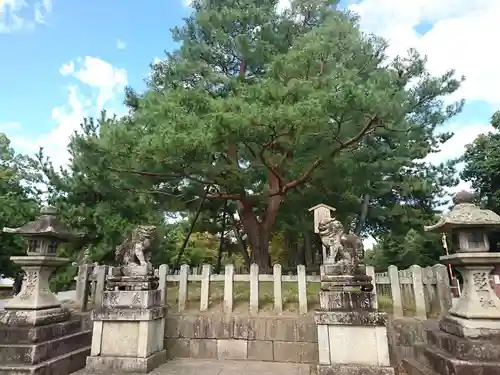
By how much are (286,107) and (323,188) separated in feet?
12.5

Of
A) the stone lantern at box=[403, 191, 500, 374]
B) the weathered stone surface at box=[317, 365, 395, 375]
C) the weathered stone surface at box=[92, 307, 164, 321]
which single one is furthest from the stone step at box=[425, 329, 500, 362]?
the weathered stone surface at box=[92, 307, 164, 321]

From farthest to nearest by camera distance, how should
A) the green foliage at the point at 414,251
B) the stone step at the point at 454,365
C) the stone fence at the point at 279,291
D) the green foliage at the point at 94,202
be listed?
the green foliage at the point at 414,251, the green foliage at the point at 94,202, the stone fence at the point at 279,291, the stone step at the point at 454,365

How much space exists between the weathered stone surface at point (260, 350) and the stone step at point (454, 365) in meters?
2.48

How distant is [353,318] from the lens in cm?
454

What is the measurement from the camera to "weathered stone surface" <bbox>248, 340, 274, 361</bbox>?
546cm

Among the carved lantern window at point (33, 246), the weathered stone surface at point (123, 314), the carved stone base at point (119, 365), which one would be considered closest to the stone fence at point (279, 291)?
the weathered stone surface at point (123, 314)

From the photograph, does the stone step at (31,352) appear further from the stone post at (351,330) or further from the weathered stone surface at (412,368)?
the weathered stone surface at (412,368)

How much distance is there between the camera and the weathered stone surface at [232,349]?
18.2 feet

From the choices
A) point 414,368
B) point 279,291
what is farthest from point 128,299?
point 414,368

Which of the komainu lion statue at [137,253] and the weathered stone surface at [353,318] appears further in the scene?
the komainu lion statue at [137,253]

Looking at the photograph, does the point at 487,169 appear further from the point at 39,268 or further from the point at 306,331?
the point at 39,268

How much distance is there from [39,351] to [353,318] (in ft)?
14.0

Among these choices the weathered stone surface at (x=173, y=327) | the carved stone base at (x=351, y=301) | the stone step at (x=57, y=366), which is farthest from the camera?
the weathered stone surface at (x=173, y=327)

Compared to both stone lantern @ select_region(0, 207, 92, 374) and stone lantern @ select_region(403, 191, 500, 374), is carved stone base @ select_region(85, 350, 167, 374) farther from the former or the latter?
stone lantern @ select_region(403, 191, 500, 374)
